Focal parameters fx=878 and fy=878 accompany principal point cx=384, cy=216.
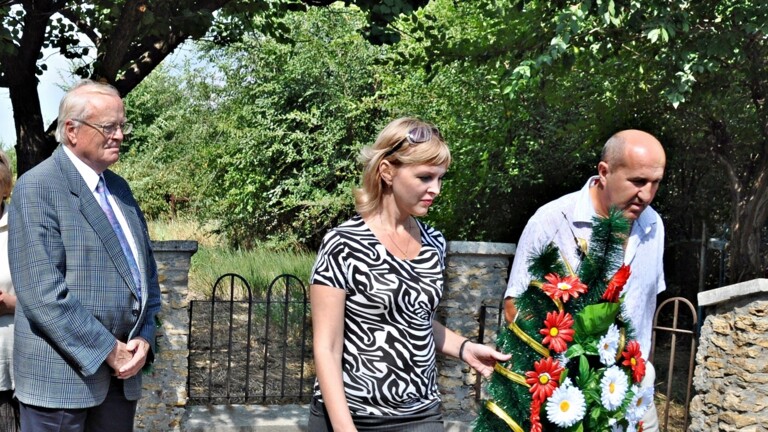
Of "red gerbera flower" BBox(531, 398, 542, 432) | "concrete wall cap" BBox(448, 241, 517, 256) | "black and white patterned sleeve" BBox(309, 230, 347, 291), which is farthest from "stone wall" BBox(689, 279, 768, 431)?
"black and white patterned sleeve" BBox(309, 230, 347, 291)

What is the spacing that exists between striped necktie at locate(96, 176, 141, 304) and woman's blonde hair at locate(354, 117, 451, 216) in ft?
2.85

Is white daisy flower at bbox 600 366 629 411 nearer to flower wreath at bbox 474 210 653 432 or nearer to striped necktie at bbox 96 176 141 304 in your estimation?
flower wreath at bbox 474 210 653 432

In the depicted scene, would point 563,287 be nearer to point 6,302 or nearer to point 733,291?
point 6,302

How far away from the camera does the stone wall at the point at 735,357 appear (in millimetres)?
5793

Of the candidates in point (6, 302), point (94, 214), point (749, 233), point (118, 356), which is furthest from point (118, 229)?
point (749, 233)

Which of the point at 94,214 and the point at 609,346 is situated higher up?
the point at 94,214

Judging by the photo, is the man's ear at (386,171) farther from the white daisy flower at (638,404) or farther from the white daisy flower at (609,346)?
the white daisy flower at (638,404)

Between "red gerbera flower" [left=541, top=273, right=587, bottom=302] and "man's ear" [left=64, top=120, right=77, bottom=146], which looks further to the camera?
"man's ear" [left=64, top=120, right=77, bottom=146]

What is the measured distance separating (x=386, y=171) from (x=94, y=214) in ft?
3.30

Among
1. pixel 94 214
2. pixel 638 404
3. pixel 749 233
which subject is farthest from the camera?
pixel 749 233

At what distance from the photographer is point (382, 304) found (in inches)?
94.7

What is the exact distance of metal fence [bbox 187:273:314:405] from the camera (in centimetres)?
786

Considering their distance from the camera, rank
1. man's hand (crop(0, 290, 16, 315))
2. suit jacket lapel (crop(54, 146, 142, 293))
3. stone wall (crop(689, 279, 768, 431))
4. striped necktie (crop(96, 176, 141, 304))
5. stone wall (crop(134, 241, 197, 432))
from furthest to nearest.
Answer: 1. stone wall (crop(134, 241, 197, 432))
2. stone wall (crop(689, 279, 768, 431))
3. man's hand (crop(0, 290, 16, 315))
4. striped necktie (crop(96, 176, 141, 304))
5. suit jacket lapel (crop(54, 146, 142, 293))

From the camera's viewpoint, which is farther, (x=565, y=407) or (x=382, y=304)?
(x=382, y=304)
